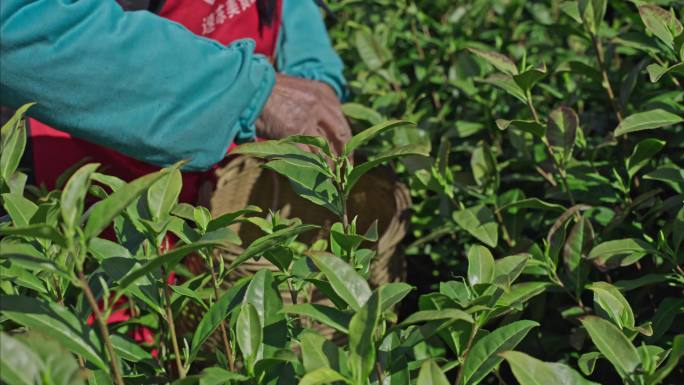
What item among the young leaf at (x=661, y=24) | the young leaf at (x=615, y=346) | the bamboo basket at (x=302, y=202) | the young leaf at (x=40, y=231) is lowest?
the bamboo basket at (x=302, y=202)

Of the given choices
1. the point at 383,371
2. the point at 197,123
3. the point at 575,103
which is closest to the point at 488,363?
the point at 383,371

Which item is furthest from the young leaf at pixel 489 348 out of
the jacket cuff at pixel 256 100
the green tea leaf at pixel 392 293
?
the jacket cuff at pixel 256 100

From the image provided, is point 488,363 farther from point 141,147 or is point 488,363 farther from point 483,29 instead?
point 483,29

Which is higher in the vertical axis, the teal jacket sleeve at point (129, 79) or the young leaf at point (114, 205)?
the young leaf at point (114, 205)

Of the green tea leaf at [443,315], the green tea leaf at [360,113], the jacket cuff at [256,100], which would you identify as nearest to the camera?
the green tea leaf at [443,315]

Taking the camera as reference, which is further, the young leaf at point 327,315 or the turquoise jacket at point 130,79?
the turquoise jacket at point 130,79

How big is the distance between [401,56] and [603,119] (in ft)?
2.35

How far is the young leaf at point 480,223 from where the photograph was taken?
1487mm

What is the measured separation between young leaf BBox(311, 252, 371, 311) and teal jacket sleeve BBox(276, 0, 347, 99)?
113cm

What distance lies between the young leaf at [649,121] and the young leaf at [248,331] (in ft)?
2.23

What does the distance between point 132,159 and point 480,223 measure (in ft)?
2.30

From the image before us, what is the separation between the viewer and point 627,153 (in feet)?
5.43

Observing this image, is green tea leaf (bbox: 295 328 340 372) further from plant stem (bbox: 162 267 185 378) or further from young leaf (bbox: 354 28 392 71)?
young leaf (bbox: 354 28 392 71)

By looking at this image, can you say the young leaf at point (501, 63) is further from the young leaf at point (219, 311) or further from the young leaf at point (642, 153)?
the young leaf at point (219, 311)
